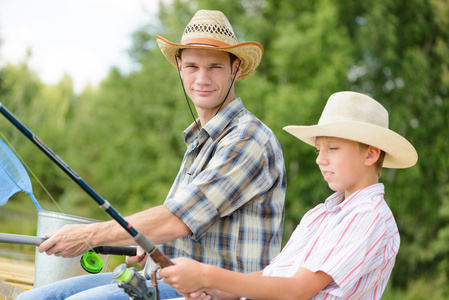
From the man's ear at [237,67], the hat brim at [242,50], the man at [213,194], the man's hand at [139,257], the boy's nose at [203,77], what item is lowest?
the man's hand at [139,257]

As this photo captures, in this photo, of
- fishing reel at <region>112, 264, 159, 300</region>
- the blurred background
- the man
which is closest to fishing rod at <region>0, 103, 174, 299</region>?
fishing reel at <region>112, 264, 159, 300</region>

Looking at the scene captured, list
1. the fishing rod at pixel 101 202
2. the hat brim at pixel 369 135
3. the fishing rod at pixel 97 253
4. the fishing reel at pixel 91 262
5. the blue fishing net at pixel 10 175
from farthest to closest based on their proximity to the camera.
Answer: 1. the blue fishing net at pixel 10 175
2. the fishing reel at pixel 91 262
3. the fishing rod at pixel 97 253
4. the hat brim at pixel 369 135
5. the fishing rod at pixel 101 202

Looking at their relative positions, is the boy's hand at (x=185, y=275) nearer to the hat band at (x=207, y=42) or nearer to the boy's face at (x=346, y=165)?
the boy's face at (x=346, y=165)

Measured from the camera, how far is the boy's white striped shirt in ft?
6.12

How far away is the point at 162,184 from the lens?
62.7 feet

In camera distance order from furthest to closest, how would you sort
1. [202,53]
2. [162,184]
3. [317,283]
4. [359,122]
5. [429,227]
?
[162,184] → [429,227] → [202,53] → [359,122] → [317,283]

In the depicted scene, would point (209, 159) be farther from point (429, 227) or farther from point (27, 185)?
point (429, 227)

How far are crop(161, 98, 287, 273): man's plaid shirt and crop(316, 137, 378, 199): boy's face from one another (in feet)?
1.55

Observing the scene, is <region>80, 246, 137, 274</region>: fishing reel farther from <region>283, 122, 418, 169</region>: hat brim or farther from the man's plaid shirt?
<region>283, 122, 418, 169</region>: hat brim

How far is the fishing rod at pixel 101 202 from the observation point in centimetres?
183

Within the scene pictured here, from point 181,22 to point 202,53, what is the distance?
17415mm

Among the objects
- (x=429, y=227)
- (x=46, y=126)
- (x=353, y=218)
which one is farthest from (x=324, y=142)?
(x=46, y=126)

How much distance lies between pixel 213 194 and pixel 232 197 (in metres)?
0.09

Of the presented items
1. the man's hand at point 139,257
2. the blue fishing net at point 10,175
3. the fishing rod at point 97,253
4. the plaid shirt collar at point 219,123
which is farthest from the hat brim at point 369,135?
the blue fishing net at point 10,175
